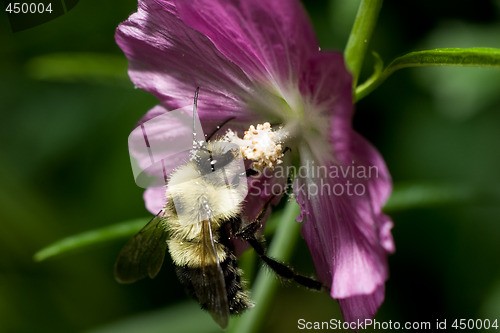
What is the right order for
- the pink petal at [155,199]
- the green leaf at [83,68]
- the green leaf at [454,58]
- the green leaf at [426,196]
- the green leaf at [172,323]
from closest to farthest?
the green leaf at [454,58], the pink petal at [155,199], the green leaf at [426,196], the green leaf at [83,68], the green leaf at [172,323]

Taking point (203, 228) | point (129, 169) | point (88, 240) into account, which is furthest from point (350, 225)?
point (129, 169)

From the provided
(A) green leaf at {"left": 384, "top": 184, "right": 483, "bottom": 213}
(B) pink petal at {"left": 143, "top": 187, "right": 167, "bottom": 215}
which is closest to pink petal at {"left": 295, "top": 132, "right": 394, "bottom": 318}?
(B) pink petal at {"left": 143, "top": 187, "right": 167, "bottom": 215}

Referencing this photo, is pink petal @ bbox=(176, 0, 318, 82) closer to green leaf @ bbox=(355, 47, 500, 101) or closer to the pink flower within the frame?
the pink flower

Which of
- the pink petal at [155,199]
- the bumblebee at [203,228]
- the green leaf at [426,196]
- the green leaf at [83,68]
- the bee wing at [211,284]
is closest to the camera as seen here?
the bee wing at [211,284]

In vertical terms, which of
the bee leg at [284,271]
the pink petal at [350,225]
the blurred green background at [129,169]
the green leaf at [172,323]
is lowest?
the green leaf at [172,323]

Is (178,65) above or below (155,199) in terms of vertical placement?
above

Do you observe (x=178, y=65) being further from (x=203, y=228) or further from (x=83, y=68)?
(x=83, y=68)

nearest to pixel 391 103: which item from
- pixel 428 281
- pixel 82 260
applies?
pixel 428 281

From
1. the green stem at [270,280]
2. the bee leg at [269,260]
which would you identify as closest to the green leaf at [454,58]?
the bee leg at [269,260]

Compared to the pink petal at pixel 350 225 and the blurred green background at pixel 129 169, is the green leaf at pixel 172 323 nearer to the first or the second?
the blurred green background at pixel 129 169
